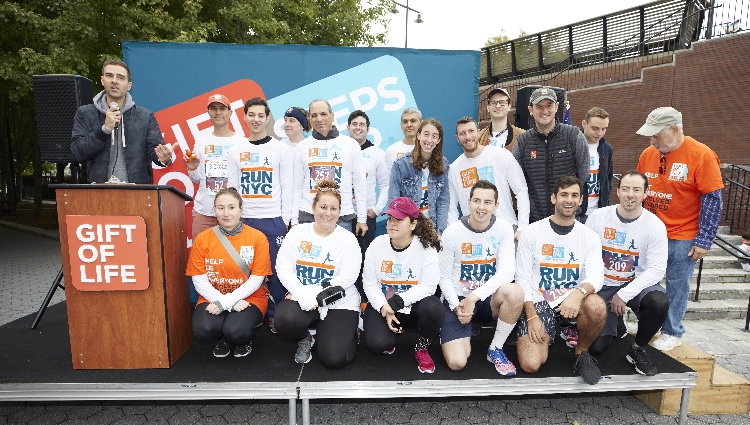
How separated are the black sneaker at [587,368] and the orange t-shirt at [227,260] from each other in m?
2.34

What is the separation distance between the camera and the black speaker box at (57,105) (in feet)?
12.5

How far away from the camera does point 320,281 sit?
3.22 metres

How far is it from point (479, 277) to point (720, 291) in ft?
16.9

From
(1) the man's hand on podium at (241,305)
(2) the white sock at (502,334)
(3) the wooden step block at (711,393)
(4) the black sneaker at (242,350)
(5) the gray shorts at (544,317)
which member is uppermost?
(1) the man's hand on podium at (241,305)

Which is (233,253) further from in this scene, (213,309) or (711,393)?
(711,393)

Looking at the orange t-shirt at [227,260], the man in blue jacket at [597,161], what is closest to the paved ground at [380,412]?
the orange t-shirt at [227,260]

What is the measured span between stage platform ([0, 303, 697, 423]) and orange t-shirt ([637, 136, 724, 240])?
1.11 m

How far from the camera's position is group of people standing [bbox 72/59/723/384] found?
3.05 m

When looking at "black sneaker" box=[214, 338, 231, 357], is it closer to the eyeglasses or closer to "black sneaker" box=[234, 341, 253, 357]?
"black sneaker" box=[234, 341, 253, 357]

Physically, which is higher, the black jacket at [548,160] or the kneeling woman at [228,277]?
the black jacket at [548,160]

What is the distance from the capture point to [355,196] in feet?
12.8

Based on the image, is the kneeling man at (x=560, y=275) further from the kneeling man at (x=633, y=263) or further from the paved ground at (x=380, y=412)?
the paved ground at (x=380, y=412)

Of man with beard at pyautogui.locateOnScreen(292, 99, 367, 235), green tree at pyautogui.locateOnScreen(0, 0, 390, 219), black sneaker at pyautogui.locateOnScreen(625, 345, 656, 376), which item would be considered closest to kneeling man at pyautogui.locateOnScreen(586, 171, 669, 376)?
black sneaker at pyautogui.locateOnScreen(625, 345, 656, 376)

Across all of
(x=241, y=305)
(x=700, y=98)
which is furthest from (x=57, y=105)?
(x=700, y=98)
